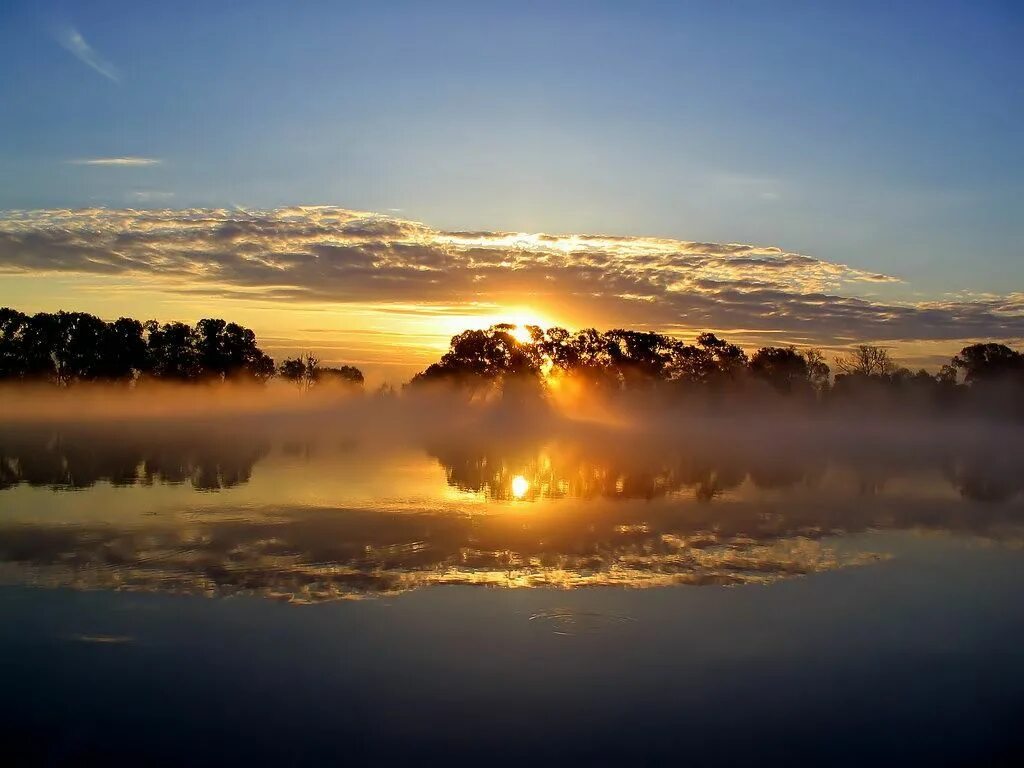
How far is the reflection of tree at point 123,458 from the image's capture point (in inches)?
909

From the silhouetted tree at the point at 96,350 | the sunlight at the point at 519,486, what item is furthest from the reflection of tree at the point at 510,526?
the silhouetted tree at the point at 96,350

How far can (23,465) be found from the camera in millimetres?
25781

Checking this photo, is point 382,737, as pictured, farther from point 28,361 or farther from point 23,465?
point 28,361

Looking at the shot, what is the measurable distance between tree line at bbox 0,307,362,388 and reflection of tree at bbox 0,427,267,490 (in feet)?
132

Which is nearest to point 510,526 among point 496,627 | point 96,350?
point 496,627

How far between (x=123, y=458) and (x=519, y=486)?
44.8ft

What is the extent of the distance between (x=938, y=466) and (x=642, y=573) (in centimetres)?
2951

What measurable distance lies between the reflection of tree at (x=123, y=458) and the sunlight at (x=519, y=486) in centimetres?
737

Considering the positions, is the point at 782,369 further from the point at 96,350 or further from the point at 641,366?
the point at 96,350

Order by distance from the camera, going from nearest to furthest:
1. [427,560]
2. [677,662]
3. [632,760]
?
[632,760] → [677,662] → [427,560]

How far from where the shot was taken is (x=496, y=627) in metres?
10.7

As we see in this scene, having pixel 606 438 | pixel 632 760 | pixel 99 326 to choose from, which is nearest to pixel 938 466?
pixel 606 438

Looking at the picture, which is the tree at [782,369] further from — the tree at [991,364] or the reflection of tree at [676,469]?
the reflection of tree at [676,469]

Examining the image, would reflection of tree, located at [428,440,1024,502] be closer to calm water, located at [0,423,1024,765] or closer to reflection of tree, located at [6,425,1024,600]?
reflection of tree, located at [6,425,1024,600]
